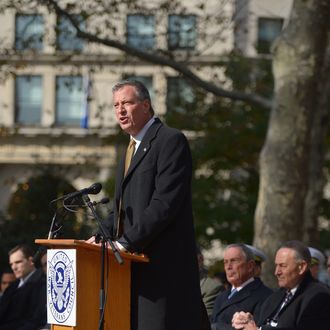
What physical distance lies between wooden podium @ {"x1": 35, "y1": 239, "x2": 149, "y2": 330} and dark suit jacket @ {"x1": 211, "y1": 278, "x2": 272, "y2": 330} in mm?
3122

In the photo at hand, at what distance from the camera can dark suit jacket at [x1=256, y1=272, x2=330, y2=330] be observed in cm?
928

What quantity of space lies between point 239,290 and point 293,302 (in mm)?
1027

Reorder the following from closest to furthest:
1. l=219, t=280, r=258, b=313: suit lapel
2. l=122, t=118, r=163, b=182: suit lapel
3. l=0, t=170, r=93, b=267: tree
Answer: l=122, t=118, r=163, b=182: suit lapel < l=219, t=280, r=258, b=313: suit lapel < l=0, t=170, r=93, b=267: tree

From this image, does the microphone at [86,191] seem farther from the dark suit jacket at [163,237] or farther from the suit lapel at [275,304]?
the suit lapel at [275,304]

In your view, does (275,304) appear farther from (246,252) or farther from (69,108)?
(69,108)

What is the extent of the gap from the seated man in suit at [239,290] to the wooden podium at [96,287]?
3170mm

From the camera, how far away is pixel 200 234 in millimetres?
29453

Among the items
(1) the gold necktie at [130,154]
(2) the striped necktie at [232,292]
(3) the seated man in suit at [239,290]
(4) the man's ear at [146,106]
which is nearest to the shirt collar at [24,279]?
(3) the seated man in suit at [239,290]

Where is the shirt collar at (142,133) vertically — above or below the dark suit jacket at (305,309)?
above

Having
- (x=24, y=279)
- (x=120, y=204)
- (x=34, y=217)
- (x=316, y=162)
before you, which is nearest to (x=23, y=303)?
(x=24, y=279)

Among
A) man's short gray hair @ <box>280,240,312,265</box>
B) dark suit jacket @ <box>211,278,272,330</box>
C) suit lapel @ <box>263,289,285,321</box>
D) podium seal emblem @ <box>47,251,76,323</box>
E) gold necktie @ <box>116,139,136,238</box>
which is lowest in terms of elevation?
dark suit jacket @ <box>211,278,272,330</box>

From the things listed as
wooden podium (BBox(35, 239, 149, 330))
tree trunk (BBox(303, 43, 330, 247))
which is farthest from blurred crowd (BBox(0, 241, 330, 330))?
tree trunk (BBox(303, 43, 330, 247))

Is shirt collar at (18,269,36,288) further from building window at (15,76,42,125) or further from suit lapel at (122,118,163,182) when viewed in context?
building window at (15,76,42,125)

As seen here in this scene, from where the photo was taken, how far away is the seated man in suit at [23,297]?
39.8ft
